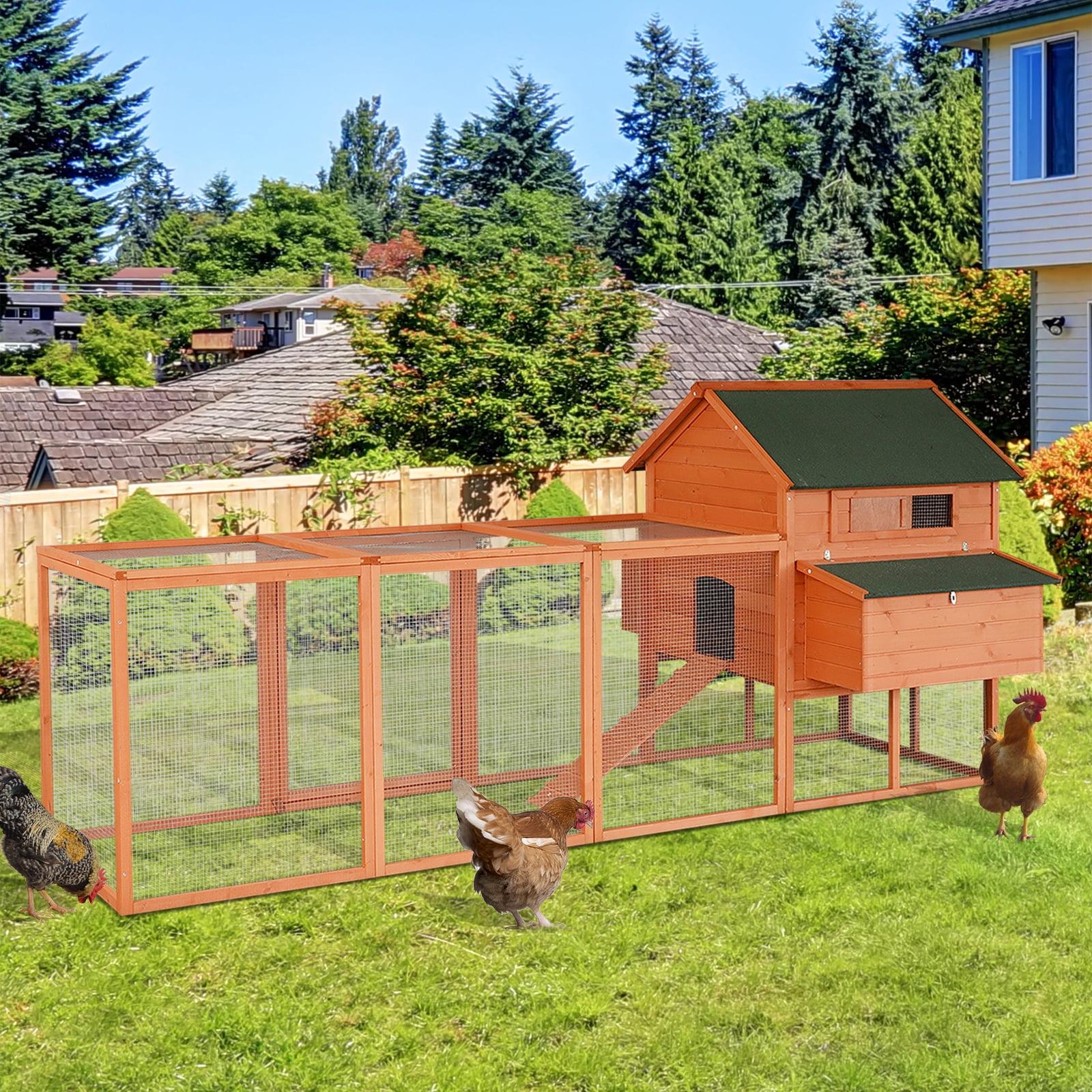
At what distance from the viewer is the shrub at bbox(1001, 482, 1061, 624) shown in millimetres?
13250

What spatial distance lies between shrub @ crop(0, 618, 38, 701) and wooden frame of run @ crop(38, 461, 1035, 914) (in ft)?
12.7

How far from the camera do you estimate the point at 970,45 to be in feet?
63.5

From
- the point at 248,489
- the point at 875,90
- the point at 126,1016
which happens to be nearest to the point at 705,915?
the point at 126,1016

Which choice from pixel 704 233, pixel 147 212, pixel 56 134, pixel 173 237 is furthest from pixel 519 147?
pixel 147 212

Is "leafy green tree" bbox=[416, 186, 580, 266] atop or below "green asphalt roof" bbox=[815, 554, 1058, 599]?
atop

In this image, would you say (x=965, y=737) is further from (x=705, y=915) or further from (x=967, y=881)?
(x=705, y=915)

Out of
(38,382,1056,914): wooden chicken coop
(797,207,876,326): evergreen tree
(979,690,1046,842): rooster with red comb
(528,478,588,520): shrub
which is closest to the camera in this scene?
(38,382,1056,914): wooden chicken coop

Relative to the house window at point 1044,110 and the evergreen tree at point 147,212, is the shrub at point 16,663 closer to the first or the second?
the house window at point 1044,110

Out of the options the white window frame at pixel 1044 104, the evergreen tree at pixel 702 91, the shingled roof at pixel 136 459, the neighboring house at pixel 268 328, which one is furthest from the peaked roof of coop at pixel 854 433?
the evergreen tree at pixel 702 91

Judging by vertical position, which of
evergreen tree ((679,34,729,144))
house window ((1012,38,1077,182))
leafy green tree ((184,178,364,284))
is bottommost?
house window ((1012,38,1077,182))

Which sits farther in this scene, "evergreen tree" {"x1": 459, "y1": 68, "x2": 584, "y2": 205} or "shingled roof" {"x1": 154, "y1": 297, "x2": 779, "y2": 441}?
"evergreen tree" {"x1": 459, "y1": 68, "x2": 584, "y2": 205}

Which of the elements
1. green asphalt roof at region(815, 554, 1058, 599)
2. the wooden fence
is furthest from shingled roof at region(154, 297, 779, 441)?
green asphalt roof at region(815, 554, 1058, 599)

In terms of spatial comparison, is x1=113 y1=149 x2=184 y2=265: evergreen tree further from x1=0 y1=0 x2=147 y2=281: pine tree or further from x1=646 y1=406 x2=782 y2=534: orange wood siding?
x1=646 y1=406 x2=782 y2=534: orange wood siding

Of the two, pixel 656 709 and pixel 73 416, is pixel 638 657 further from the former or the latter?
pixel 73 416
